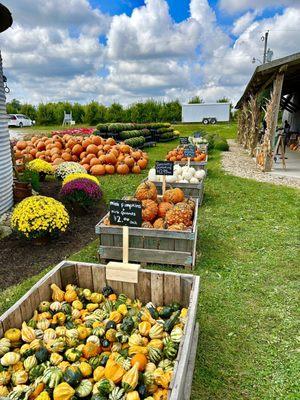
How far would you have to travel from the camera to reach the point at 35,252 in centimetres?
457

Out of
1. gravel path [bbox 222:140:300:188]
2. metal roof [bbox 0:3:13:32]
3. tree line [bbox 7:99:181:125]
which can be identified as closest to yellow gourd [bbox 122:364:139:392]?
metal roof [bbox 0:3:13:32]

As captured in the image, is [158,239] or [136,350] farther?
[158,239]

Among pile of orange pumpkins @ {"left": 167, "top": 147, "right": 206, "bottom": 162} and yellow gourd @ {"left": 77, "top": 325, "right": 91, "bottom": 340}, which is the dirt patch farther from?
pile of orange pumpkins @ {"left": 167, "top": 147, "right": 206, "bottom": 162}

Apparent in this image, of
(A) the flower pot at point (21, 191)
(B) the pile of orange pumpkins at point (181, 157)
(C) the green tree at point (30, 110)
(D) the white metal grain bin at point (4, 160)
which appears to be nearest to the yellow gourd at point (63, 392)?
(D) the white metal grain bin at point (4, 160)

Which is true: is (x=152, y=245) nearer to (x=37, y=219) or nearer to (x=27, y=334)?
(x=37, y=219)

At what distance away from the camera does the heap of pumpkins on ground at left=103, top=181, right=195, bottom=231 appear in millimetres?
4180

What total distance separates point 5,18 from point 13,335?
5239 millimetres

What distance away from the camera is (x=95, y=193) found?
5.97 metres

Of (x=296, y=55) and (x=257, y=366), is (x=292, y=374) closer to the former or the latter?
(x=257, y=366)

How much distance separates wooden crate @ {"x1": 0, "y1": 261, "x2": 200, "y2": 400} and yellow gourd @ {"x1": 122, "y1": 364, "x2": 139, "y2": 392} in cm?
36

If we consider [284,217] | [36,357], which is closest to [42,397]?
[36,357]

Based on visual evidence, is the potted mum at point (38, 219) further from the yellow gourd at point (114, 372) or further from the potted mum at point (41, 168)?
the potted mum at point (41, 168)

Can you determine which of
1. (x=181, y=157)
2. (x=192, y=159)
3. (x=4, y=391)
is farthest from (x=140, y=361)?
(x=181, y=157)

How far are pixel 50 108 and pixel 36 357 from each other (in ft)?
149
